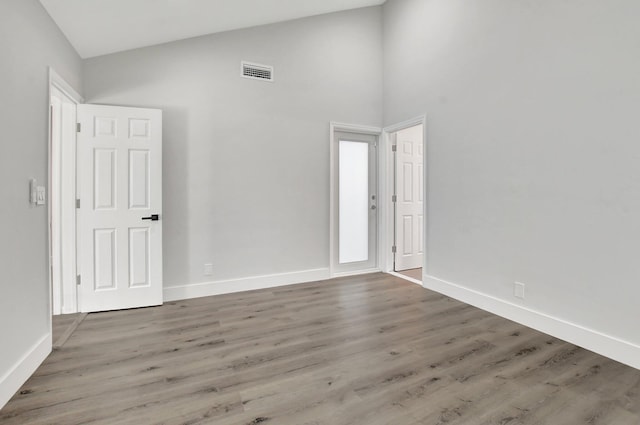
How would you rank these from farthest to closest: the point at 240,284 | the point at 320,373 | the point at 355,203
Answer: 1. the point at 355,203
2. the point at 240,284
3. the point at 320,373

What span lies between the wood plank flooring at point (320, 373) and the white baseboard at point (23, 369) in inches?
1.8

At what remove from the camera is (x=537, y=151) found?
2.65 meters

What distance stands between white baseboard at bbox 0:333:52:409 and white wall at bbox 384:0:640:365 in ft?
12.1

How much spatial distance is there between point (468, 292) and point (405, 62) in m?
3.01

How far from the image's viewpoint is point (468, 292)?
10.8ft

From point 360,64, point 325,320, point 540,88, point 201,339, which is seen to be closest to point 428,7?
point 360,64

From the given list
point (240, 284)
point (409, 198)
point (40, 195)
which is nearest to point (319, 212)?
point (240, 284)

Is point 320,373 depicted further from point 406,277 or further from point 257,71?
point 257,71

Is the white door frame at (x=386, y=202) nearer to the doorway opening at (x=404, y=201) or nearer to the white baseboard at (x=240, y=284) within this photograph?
the doorway opening at (x=404, y=201)

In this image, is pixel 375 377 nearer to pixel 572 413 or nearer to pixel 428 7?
pixel 572 413

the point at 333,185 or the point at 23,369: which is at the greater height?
the point at 333,185

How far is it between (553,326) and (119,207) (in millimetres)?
4119

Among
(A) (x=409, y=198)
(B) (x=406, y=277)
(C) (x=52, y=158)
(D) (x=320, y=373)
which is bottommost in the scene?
(D) (x=320, y=373)

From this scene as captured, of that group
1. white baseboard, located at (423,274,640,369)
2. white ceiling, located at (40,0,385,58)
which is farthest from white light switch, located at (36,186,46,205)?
white baseboard, located at (423,274,640,369)
